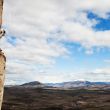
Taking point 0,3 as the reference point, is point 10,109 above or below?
below

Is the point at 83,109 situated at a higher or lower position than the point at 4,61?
lower

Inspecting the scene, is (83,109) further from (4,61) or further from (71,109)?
(4,61)

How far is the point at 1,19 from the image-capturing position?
196 inches

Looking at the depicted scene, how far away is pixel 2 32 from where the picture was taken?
505 cm

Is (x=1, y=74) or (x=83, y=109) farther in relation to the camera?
(x=83, y=109)

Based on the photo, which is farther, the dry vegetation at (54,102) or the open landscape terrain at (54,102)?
the open landscape terrain at (54,102)

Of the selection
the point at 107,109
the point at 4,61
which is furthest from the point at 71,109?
the point at 4,61

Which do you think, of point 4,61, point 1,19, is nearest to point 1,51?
point 4,61

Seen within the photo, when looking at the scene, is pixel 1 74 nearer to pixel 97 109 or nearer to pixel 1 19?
pixel 1 19

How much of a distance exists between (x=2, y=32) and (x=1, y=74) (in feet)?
2.55

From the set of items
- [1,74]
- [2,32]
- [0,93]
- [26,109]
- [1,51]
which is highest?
[2,32]

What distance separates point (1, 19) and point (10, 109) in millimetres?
48813

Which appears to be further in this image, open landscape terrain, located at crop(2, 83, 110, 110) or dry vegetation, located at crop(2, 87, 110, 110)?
open landscape terrain, located at crop(2, 83, 110, 110)

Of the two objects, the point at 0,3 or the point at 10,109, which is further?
the point at 10,109
